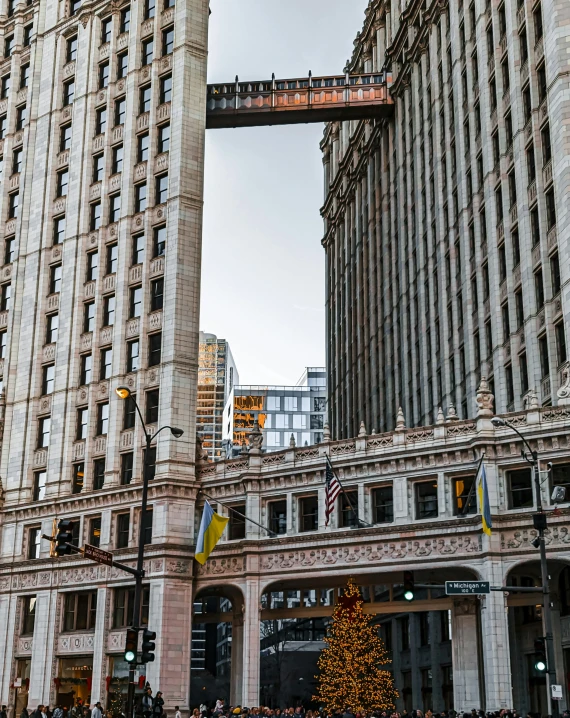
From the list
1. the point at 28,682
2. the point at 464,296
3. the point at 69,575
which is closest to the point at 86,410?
the point at 69,575

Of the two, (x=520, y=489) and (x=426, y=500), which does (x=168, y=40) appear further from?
(x=520, y=489)

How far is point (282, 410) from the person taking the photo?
193m

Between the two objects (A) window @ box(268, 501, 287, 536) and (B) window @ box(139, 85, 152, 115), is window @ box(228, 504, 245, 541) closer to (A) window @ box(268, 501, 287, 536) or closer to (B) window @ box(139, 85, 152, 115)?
(A) window @ box(268, 501, 287, 536)

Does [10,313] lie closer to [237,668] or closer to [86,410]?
[86,410]

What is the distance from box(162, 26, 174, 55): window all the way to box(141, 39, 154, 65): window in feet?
3.06

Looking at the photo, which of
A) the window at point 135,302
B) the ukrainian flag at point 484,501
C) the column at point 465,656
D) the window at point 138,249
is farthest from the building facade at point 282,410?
the ukrainian flag at point 484,501

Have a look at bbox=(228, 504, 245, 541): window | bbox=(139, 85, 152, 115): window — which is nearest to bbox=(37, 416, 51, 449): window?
bbox=(228, 504, 245, 541): window

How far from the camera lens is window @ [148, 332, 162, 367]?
6141cm

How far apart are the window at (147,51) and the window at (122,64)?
1522 millimetres

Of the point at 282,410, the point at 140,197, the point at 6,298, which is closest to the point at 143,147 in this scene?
the point at 140,197

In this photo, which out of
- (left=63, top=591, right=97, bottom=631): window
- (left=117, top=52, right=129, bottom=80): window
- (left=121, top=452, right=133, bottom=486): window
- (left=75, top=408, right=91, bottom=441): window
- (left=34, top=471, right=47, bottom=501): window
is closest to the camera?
(left=63, top=591, right=97, bottom=631): window

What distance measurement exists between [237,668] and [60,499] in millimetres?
15649

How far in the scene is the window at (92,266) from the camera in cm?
6712

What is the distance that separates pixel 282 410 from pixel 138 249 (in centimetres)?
12928
